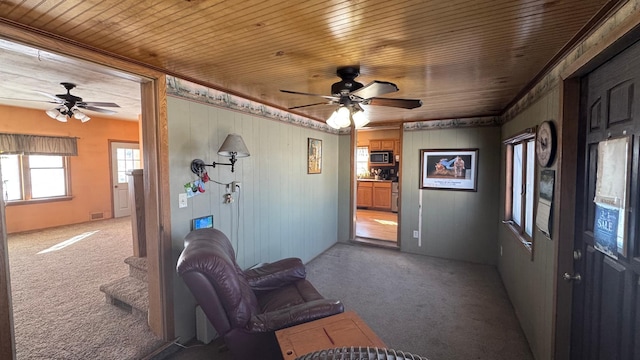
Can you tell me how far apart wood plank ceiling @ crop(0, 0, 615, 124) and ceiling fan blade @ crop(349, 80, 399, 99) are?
0.22 meters

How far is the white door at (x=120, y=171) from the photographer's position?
662cm

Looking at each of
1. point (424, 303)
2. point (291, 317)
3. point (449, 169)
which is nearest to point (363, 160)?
point (449, 169)

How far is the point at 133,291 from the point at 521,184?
4.08 m

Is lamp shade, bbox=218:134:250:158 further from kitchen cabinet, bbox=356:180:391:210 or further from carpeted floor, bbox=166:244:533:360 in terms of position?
kitchen cabinet, bbox=356:180:391:210

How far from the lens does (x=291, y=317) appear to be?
5.51ft

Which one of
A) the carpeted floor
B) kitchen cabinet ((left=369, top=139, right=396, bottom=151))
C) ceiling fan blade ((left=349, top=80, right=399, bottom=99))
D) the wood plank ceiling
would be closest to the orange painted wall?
the wood plank ceiling

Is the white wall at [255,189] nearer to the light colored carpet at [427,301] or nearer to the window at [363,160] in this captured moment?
the light colored carpet at [427,301]

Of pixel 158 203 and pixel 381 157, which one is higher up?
pixel 381 157

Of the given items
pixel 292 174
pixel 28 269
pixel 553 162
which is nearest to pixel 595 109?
pixel 553 162

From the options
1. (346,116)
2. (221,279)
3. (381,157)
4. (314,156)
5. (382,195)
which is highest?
(346,116)

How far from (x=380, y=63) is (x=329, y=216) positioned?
324 centimetres

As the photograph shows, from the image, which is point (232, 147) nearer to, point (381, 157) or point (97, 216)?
point (97, 216)

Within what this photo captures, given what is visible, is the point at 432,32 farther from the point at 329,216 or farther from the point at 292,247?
the point at 329,216

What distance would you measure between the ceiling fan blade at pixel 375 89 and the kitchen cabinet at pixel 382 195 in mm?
6177
